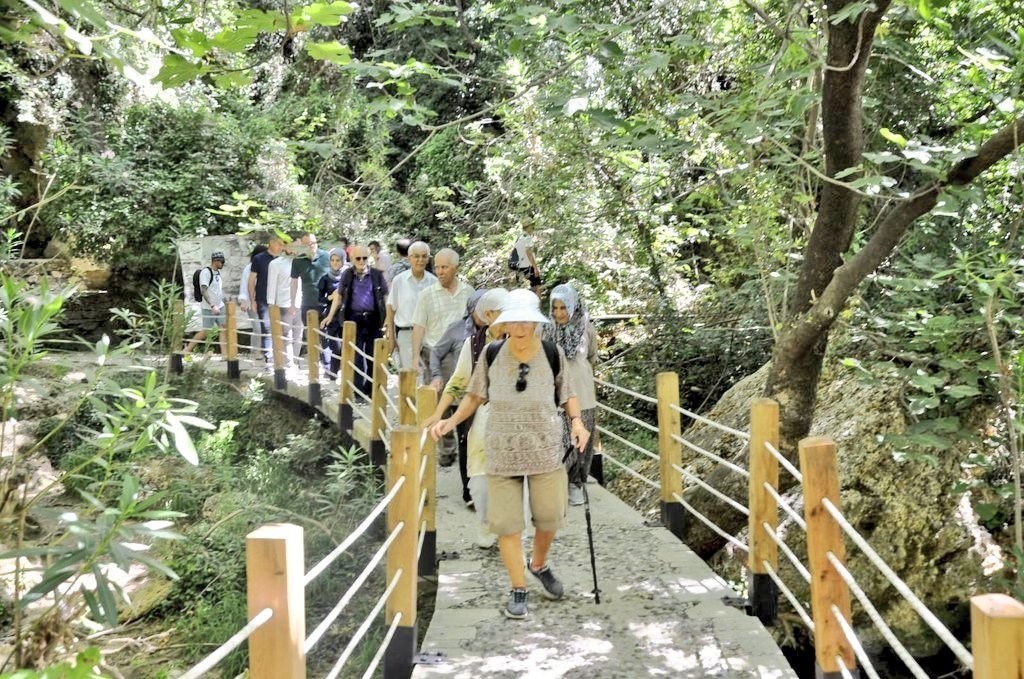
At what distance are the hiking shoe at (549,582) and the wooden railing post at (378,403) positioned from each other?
319cm

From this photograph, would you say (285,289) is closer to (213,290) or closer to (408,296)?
(213,290)

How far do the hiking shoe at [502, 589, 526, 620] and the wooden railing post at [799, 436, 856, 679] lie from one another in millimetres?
1644

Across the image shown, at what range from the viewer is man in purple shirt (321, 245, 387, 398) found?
10.1m

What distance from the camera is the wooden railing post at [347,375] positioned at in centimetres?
958

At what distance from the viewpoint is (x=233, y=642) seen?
7.48ft

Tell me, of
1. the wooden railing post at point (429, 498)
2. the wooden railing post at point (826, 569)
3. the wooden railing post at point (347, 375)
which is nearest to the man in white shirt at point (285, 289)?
the wooden railing post at point (347, 375)

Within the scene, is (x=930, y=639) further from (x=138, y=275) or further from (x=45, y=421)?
(x=138, y=275)

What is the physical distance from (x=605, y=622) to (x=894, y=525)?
10.3ft

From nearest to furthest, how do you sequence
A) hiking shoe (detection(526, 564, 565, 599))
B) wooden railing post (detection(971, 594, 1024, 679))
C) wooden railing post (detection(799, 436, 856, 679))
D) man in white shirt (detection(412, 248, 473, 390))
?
wooden railing post (detection(971, 594, 1024, 679)) → wooden railing post (detection(799, 436, 856, 679)) → hiking shoe (detection(526, 564, 565, 599)) → man in white shirt (detection(412, 248, 473, 390))

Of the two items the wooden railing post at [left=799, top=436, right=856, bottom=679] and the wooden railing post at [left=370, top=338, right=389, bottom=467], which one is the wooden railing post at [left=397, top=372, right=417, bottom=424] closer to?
the wooden railing post at [left=370, top=338, right=389, bottom=467]

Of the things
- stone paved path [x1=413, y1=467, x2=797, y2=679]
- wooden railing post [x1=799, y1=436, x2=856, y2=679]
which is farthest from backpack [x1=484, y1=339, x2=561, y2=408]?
wooden railing post [x1=799, y1=436, x2=856, y2=679]

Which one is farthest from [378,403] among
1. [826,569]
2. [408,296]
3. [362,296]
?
[826,569]

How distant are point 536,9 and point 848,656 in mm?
3138

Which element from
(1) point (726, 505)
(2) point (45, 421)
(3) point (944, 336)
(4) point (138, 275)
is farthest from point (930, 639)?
(4) point (138, 275)
